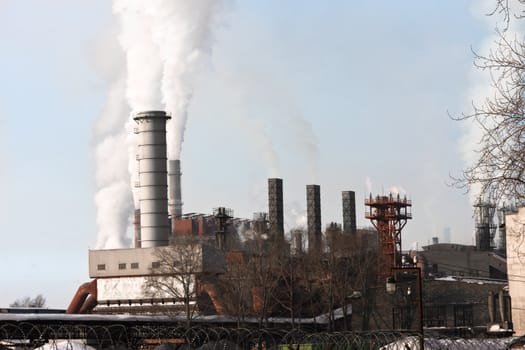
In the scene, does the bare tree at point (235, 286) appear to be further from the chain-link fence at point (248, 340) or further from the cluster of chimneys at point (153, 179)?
the chain-link fence at point (248, 340)

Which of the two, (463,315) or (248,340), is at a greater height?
(248,340)

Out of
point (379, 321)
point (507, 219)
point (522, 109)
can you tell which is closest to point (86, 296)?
point (379, 321)

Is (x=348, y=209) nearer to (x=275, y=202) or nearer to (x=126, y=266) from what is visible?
(x=275, y=202)

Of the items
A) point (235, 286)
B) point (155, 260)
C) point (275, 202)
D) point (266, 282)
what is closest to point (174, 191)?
point (275, 202)

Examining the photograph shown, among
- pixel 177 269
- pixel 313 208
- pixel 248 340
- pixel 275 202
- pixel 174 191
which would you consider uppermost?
pixel 174 191

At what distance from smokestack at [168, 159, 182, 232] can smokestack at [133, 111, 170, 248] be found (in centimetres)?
2633

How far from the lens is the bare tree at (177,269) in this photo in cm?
6971

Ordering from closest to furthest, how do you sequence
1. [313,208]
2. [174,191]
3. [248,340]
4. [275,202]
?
1. [248,340]
2. [275,202]
3. [313,208]
4. [174,191]

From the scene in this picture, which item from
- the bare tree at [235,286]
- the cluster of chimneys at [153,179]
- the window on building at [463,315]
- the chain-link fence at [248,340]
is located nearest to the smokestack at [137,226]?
the cluster of chimneys at [153,179]

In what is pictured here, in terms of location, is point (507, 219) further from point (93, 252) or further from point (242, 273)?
point (93, 252)

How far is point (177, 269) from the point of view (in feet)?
242

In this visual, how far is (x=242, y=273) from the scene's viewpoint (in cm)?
7200

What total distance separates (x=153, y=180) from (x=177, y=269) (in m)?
7.64

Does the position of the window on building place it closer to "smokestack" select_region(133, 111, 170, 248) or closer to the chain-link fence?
the chain-link fence
